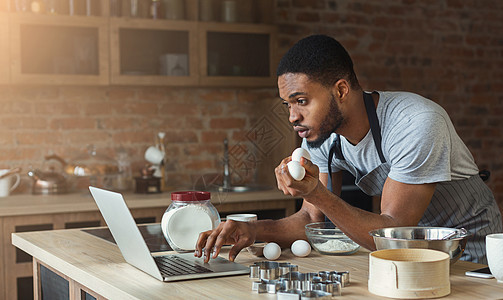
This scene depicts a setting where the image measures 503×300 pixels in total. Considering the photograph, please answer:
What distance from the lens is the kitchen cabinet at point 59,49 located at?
3814mm

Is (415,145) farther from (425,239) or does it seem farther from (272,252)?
(272,252)

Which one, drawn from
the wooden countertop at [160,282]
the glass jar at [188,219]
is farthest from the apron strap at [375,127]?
the glass jar at [188,219]

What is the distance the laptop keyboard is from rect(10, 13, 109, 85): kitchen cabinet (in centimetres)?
233

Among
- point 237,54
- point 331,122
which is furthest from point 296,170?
point 237,54

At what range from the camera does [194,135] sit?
452 cm

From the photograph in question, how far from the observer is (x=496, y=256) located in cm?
149

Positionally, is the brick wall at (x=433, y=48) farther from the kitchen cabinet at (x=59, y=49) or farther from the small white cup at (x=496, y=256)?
the small white cup at (x=496, y=256)

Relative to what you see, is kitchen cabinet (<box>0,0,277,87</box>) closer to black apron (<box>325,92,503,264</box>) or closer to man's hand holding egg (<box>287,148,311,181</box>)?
black apron (<box>325,92,503,264</box>)

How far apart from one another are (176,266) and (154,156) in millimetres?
2540

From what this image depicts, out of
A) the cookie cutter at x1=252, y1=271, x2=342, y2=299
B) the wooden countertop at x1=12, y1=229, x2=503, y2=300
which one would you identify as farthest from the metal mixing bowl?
the cookie cutter at x1=252, y1=271, x2=342, y2=299

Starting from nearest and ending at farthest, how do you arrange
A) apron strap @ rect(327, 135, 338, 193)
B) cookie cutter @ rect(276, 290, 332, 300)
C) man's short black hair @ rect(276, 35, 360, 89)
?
1. cookie cutter @ rect(276, 290, 332, 300)
2. man's short black hair @ rect(276, 35, 360, 89)
3. apron strap @ rect(327, 135, 338, 193)

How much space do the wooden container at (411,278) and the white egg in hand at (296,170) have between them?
35 centimetres

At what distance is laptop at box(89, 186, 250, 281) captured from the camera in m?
1.59

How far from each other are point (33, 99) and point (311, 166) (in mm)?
2839
